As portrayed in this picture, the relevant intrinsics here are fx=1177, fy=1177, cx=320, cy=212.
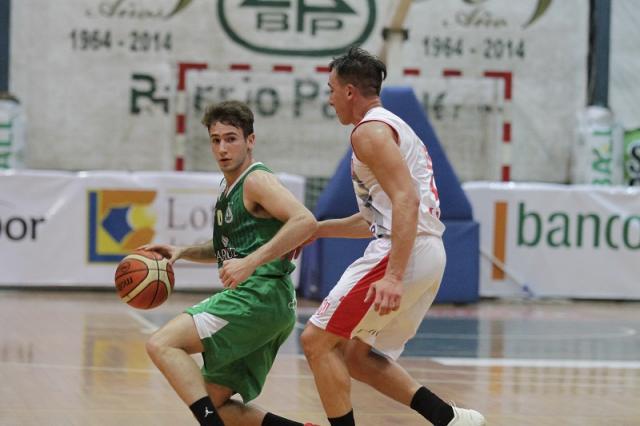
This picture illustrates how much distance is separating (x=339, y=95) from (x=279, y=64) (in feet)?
46.1

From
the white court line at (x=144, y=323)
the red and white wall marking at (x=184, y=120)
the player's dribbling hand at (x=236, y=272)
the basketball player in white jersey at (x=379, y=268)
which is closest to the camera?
the player's dribbling hand at (x=236, y=272)

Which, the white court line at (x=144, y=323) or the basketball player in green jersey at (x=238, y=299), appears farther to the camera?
the white court line at (x=144, y=323)

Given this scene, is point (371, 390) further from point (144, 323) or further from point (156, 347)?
point (144, 323)

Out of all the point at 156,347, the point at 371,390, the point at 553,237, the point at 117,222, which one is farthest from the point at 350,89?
the point at 553,237

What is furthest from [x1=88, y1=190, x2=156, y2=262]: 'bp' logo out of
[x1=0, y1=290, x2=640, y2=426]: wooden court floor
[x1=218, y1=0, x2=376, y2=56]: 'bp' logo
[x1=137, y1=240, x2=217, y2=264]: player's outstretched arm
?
[x1=137, y1=240, x2=217, y2=264]: player's outstretched arm

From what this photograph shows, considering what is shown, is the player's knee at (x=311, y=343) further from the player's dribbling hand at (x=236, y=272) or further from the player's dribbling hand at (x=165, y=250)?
the player's dribbling hand at (x=165, y=250)

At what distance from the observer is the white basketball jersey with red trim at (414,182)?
534 cm

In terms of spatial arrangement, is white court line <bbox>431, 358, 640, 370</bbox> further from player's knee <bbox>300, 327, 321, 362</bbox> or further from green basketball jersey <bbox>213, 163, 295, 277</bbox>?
green basketball jersey <bbox>213, 163, 295, 277</bbox>

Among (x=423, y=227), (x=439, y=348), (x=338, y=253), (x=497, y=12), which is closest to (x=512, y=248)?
(x=338, y=253)

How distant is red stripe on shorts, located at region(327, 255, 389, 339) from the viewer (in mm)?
5262

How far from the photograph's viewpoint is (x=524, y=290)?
14.7 metres

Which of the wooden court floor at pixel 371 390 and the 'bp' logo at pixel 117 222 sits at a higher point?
the 'bp' logo at pixel 117 222

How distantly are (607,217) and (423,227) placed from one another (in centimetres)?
992

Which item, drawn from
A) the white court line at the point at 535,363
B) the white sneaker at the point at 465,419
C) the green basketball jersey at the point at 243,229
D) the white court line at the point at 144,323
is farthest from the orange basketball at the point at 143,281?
the white court line at the point at 144,323
